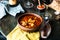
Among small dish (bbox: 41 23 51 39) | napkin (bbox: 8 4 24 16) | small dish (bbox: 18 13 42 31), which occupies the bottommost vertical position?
small dish (bbox: 41 23 51 39)

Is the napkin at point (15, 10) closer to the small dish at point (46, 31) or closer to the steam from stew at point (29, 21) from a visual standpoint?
the steam from stew at point (29, 21)

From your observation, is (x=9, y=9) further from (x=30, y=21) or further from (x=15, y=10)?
(x=30, y=21)

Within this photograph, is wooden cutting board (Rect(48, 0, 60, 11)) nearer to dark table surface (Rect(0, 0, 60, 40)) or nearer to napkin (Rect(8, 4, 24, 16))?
dark table surface (Rect(0, 0, 60, 40))

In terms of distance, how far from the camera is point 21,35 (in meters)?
1.19

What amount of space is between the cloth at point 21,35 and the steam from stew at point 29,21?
0.17 feet

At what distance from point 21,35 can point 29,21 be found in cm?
12

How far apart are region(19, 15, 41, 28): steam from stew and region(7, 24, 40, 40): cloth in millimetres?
52

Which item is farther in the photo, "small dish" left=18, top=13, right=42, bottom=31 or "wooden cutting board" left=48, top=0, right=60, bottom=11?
"wooden cutting board" left=48, top=0, right=60, bottom=11

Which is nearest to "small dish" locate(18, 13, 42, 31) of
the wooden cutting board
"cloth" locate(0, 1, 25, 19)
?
"cloth" locate(0, 1, 25, 19)

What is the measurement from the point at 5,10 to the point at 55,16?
1.34 feet

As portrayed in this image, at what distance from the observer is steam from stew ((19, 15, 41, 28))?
3.97 feet

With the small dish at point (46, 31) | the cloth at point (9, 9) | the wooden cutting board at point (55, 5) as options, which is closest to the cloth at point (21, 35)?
the small dish at point (46, 31)

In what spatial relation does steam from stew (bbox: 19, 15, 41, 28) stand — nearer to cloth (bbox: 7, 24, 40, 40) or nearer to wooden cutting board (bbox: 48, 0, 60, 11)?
cloth (bbox: 7, 24, 40, 40)

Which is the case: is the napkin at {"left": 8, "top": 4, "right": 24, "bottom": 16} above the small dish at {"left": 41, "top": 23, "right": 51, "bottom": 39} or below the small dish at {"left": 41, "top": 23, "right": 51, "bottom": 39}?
above
